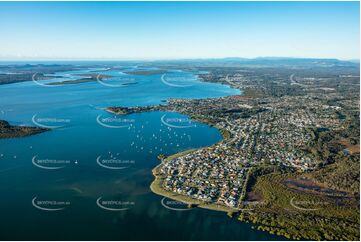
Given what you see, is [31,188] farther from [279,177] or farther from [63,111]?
[63,111]

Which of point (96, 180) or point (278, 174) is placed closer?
point (96, 180)

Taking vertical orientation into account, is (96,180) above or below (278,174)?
below

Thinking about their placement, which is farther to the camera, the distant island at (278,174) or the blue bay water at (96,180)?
the distant island at (278,174)

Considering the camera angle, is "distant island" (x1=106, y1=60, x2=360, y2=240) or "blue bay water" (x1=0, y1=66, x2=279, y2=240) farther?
"distant island" (x1=106, y1=60, x2=360, y2=240)

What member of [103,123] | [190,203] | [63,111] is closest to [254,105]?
[103,123]

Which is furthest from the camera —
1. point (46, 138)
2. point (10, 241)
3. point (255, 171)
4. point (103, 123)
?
point (103, 123)

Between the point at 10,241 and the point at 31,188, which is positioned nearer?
the point at 10,241

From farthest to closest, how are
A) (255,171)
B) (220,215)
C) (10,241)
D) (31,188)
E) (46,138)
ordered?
(46,138) < (255,171) < (31,188) < (220,215) < (10,241)
